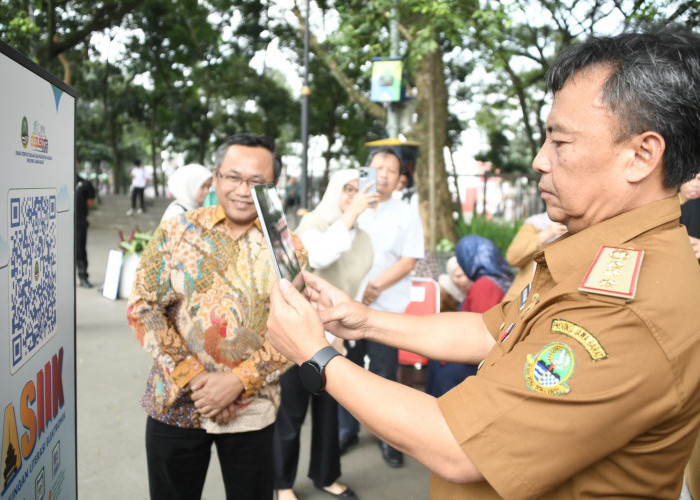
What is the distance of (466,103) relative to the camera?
20781 mm

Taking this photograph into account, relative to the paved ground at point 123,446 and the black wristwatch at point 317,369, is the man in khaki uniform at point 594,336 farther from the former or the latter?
the paved ground at point 123,446

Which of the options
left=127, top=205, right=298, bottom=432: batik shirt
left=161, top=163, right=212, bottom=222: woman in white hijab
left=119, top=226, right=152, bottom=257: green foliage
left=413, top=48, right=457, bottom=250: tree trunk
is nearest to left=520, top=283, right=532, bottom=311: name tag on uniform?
left=127, top=205, right=298, bottom=432: batik shirt

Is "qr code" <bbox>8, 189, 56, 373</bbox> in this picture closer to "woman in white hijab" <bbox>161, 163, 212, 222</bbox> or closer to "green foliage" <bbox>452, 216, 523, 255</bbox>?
"woman in white hijab" <bbox>161, 163, 212, 222</bbox>

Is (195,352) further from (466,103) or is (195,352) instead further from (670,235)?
(466,103)

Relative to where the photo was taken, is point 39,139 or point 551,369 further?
point 39,139

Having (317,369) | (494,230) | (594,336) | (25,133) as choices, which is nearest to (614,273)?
(594,336)

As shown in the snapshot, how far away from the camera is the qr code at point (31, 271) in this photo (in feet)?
4.17

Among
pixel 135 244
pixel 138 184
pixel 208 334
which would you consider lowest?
pixel 135 244

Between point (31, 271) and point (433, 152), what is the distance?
27.4 feet

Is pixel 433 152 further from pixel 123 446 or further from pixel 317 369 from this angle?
pixel 317 369

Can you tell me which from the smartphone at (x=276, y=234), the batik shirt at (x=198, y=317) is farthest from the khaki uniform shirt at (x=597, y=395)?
the batik shirt at (x=198, y=317)

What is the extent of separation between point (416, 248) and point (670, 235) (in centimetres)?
276

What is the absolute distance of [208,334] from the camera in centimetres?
220

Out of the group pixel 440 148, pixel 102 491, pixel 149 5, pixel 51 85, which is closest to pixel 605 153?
pixel 51 85
